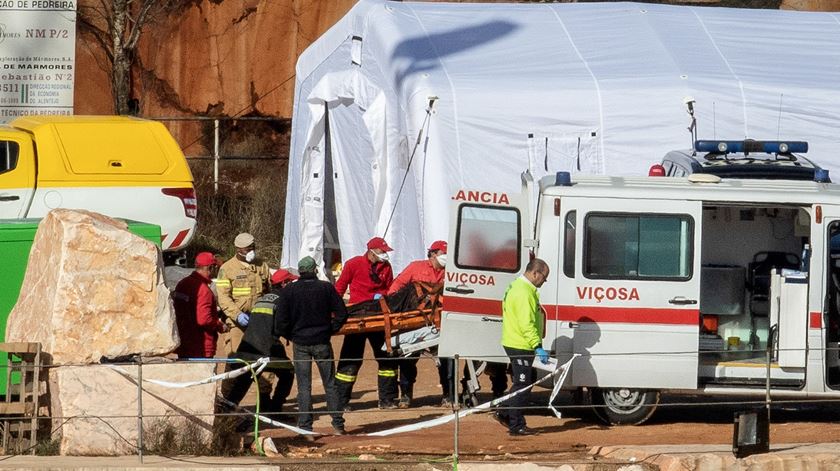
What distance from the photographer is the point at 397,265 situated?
57.2ft

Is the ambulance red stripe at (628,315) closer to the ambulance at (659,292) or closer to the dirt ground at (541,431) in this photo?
the ambulance at (659,292)

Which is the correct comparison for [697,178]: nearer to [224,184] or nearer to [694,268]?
[694,268]

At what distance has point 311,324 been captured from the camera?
491 inches

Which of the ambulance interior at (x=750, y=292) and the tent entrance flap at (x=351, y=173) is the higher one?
the tent entrance flap at (x=351, y=173)

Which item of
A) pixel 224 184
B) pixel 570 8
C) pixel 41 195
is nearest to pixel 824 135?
pixel 570 8

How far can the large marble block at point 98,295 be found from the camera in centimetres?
1152

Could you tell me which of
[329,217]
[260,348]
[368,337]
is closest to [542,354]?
[368,337]

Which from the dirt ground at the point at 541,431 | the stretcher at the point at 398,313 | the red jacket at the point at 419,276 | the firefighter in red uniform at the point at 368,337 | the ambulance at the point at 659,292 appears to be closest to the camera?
the dirt ground at the point at 541,431

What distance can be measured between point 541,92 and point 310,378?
622 centimetres

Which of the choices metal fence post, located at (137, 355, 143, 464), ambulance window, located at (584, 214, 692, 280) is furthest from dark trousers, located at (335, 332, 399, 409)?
metal fence post, located at (137, 355, 143, 464)

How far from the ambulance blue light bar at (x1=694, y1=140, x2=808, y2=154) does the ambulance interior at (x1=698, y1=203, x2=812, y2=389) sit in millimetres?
686

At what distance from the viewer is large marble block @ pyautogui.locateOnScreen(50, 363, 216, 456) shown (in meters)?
11.2

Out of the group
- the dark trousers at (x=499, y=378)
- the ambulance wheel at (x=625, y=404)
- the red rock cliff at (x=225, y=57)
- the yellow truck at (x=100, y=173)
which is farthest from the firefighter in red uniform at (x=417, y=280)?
the red rock cliff at (x=225, y=57)

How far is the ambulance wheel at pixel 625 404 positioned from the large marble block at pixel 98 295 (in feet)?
12.2
